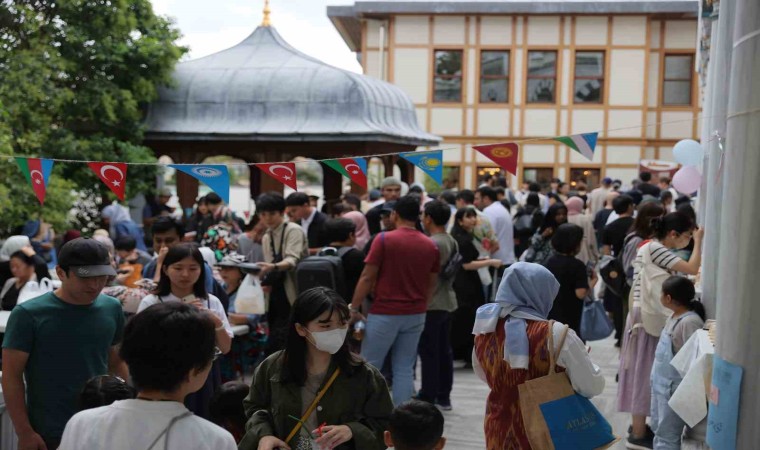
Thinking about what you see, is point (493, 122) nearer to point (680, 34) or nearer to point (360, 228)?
point (680, 34)

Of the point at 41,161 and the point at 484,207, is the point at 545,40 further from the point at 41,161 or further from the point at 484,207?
the point at 41,161

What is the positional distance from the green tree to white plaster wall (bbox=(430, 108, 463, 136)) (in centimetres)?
1313

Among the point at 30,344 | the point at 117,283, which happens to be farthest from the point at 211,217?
the point at 30,344

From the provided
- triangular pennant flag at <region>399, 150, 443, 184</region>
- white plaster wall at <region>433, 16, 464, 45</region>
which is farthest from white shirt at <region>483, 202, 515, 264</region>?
white plaster wall at <region>433, 16, 464, 45</region>

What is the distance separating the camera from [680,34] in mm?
28766

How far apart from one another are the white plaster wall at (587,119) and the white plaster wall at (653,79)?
5.32ft

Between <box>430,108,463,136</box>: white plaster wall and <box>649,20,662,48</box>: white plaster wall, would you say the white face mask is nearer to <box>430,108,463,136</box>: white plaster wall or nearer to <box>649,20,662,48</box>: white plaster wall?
<box>430,108,463,136</box>: white plaster wall

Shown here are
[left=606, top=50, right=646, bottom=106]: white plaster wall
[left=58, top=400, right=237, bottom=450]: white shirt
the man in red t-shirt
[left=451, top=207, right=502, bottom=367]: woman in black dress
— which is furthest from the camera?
[left=606, top=50, right=646, bottom=106]: white plaster wall

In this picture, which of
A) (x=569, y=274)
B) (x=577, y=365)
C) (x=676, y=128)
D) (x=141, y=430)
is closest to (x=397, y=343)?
(x=569, y=274)

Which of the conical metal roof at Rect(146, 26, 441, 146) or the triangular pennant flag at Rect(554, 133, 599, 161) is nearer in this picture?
the triangular pennant flag at Rect(554, 133, 599, 161)

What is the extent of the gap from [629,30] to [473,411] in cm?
2232

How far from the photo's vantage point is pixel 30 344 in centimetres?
437

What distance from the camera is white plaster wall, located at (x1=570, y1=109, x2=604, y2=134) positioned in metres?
28.8

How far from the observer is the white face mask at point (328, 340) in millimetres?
4012
